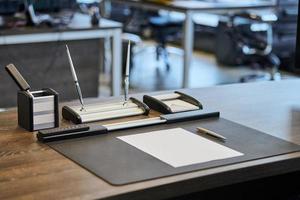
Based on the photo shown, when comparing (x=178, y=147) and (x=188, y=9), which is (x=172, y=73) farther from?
(x=178, y=147)

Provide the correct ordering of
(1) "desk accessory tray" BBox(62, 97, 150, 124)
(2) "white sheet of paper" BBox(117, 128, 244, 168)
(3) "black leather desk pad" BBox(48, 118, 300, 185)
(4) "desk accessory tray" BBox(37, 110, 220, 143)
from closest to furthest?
(3) "black leather desk pad" BBox(48, 118, 300, 185) → (2) "white sheet of paper" BBox(117, 128, 244, 168) → (4) "desk accessory tray" BBox(37, 110, 220, 143) → (1) "desk accessory tray" BBox(62, 97, 150, 124)

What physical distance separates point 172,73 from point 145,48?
95cm

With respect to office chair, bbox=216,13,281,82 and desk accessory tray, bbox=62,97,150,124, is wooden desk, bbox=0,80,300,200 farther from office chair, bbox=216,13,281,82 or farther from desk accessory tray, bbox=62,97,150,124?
office chair, bbox=216,13,281,82

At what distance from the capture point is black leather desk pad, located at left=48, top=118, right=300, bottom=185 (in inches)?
56.8

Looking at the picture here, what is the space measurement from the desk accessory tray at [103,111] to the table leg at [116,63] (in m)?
2.51

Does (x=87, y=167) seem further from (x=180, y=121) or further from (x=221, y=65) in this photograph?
(x=221, y=65)

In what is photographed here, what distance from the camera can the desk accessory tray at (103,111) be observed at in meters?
1.84

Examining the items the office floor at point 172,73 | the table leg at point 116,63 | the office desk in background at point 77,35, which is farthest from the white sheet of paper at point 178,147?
the office floor at point 172,73

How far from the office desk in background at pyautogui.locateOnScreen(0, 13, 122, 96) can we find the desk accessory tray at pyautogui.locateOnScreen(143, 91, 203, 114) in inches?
87.0

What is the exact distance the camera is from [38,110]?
5.72 ft

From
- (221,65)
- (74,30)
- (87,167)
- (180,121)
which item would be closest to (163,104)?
(180,121)

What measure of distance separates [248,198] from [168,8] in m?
3.60

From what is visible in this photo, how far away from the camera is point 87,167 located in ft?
4.83

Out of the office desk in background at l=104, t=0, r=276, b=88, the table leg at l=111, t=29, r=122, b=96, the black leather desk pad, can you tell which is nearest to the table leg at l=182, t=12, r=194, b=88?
the office desk in background at l=104, t=0, r=276, b=88
